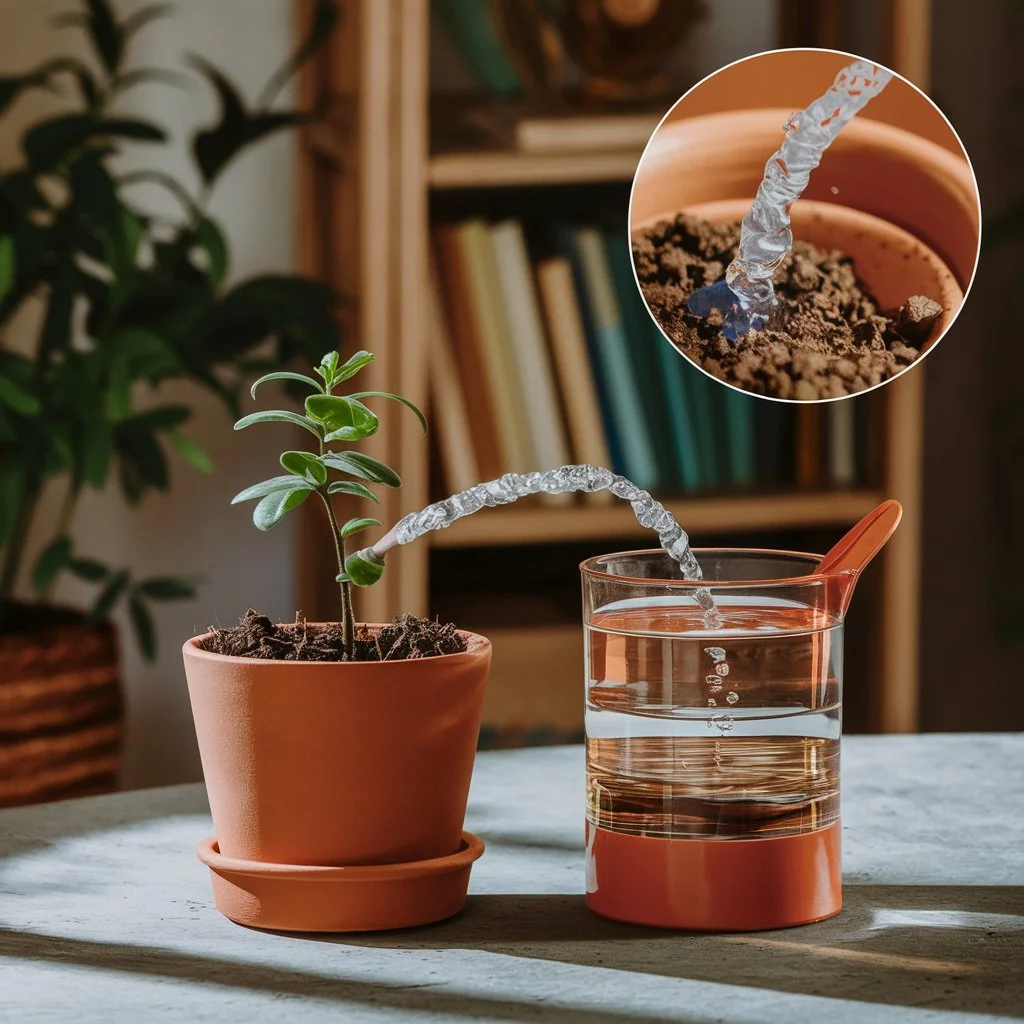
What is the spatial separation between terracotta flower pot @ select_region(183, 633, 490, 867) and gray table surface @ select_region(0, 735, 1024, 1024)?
0.04 meters

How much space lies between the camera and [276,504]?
0.59 m

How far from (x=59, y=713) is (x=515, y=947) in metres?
1.07

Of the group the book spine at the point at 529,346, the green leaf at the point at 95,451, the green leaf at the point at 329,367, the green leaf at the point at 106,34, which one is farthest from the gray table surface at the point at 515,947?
the green leaf at the point at 106,34

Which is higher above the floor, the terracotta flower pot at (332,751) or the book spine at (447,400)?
the book spine at (447,400)

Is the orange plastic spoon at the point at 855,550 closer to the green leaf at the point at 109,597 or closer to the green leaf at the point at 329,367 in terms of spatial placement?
the green leaf at the point at 329,367

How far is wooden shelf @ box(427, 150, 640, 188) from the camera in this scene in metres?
1.63

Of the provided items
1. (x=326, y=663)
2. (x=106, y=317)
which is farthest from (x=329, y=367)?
(x=106, y=317)

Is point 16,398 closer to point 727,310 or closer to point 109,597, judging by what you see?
point 109,597

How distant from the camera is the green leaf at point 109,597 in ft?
5.36

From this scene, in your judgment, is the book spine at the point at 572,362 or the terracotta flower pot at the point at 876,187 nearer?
the terracotta flower pot at the point at 876,187

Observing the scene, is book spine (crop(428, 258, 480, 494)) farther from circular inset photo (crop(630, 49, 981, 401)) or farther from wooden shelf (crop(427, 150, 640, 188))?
circular inset photo (crop(630, 49, 981, 401))

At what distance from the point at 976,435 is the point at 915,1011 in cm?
176

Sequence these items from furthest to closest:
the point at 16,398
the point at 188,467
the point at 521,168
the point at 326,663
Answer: the point at 188,467
the point at 521,168
the point at 16,398
the point at 326,663

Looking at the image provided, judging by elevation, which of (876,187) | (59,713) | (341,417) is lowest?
(59,713)
